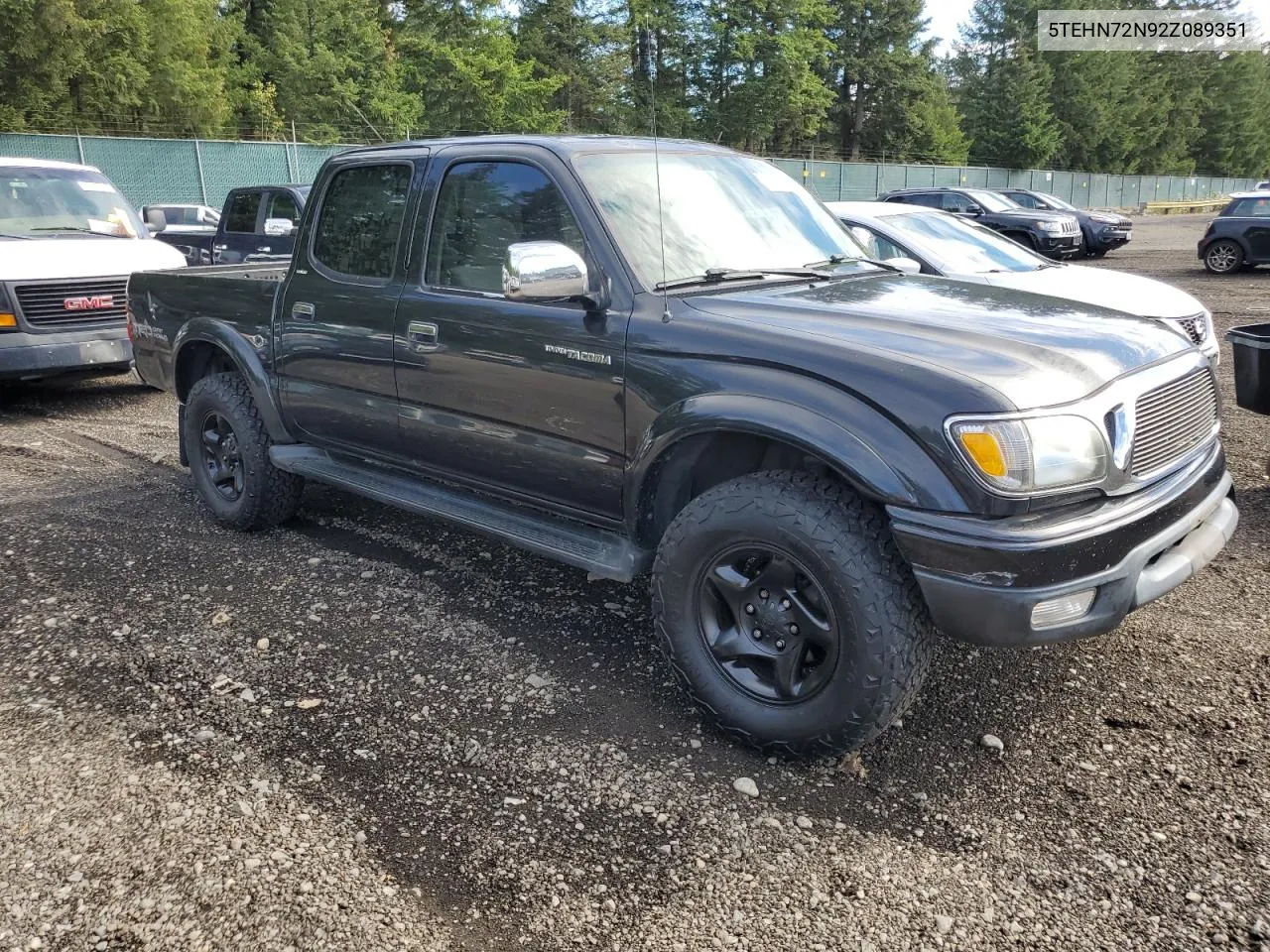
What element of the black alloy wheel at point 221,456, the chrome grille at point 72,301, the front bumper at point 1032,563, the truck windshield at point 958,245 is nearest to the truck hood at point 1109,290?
the truck windshield at point 958,245

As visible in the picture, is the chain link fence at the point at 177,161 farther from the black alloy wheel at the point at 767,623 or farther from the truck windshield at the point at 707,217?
the black alloy wheel at the point at 767,623

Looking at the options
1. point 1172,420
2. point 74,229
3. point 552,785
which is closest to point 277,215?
point 74,229

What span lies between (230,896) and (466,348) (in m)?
2.08

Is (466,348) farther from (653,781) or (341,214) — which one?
(653,781)

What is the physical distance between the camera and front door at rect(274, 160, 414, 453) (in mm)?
4227

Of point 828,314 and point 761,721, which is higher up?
point 828,314

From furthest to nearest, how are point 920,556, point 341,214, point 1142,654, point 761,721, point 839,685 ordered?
1. point 341,214
2. point 1142,654
3. point 761,721
4. point 839,685
5. point 920,556

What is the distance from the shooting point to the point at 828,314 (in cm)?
312

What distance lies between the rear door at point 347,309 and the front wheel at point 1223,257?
18.7 m

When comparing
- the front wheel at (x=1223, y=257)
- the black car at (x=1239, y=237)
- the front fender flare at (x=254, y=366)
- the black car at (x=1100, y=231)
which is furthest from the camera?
the black car at (x=1100, y=231)

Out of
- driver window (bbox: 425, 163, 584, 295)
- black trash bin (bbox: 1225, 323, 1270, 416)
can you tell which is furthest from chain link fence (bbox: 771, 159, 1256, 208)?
driver window (bbox: 425, 163, 584, 295)

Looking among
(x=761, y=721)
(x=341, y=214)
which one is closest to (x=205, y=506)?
(x=341, y=214)

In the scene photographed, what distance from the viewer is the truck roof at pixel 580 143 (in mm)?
3752

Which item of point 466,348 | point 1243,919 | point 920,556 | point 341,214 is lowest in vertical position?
point 1243,919
